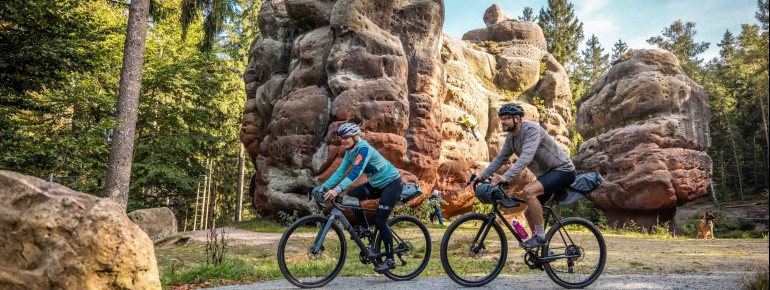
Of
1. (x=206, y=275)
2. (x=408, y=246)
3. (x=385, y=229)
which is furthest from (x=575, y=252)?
(x=206, y=275)

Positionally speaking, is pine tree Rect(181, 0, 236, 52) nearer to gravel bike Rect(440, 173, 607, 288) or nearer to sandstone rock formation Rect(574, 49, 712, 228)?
gravel bike Rect(440, 173, 607, 288)

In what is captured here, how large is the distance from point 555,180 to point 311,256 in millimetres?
2997

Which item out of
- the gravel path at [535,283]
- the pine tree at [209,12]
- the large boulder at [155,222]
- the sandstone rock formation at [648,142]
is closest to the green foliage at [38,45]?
the large boulder at [155,222]

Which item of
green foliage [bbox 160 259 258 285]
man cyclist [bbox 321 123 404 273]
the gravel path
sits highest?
man cyclist [bbox 321 123 404 273]

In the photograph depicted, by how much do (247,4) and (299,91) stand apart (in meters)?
15.9

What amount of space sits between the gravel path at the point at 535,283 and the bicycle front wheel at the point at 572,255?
0.15 meters

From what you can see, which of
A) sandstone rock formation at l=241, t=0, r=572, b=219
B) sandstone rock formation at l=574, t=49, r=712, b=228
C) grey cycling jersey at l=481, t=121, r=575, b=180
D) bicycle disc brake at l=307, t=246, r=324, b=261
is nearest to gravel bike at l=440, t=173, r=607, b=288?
grey cycling jersey at l=481, t=121, r=575, b=180

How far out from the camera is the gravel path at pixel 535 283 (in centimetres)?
540

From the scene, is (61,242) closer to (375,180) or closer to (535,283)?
(375,180)

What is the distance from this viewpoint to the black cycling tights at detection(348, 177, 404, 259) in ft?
18.8

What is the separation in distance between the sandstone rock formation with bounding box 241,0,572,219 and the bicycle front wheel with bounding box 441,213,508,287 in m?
10.8

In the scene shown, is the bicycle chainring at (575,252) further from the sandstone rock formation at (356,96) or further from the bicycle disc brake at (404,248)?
the sandstone rock formation at (356,96)

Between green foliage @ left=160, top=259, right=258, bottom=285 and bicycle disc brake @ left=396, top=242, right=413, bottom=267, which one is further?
green foliage @ left=160, top=259, right=258, bottom=285

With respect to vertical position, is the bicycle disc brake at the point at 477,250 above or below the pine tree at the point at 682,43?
below
